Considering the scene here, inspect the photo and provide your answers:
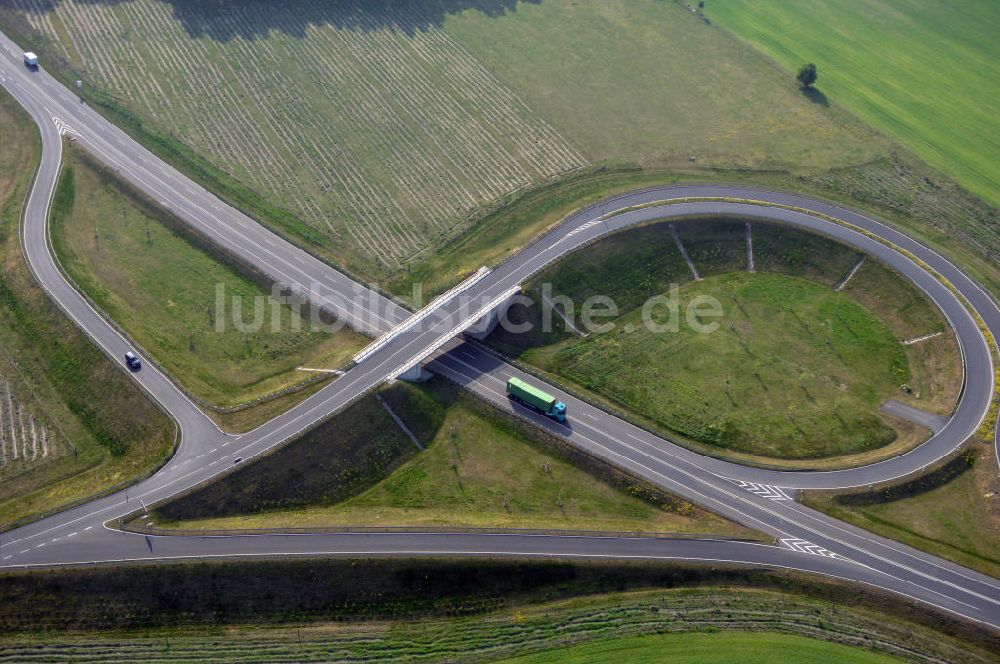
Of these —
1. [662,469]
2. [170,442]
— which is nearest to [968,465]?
[662,469]

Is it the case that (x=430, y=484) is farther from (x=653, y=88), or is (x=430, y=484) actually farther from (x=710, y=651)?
(x=653, y=88)

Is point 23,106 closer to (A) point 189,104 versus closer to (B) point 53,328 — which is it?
(A) point 189,104

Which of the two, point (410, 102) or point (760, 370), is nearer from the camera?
point (760, 370)

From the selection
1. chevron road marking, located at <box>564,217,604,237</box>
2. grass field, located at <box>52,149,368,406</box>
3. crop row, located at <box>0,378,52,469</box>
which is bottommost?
crop row, located at <box>0,378,52,469</box>

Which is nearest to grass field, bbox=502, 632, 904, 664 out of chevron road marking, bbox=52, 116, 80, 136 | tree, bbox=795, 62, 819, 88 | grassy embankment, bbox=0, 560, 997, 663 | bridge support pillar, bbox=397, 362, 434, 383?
grassy embankment, bbox=0, 560, 997, 663

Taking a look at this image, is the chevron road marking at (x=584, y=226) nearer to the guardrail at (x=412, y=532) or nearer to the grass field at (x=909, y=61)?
the guardrail at (x=412, y=532)

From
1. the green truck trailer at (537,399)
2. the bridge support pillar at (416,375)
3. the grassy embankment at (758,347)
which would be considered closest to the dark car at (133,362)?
the bridge support pillar at (416,375)

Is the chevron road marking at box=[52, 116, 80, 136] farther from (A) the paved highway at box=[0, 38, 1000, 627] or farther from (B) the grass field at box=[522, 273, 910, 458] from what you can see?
(B) the grass field at box=[522, 273, 910, 458]

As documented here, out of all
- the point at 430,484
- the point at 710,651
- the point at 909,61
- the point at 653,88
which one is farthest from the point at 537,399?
the point at 909,61
